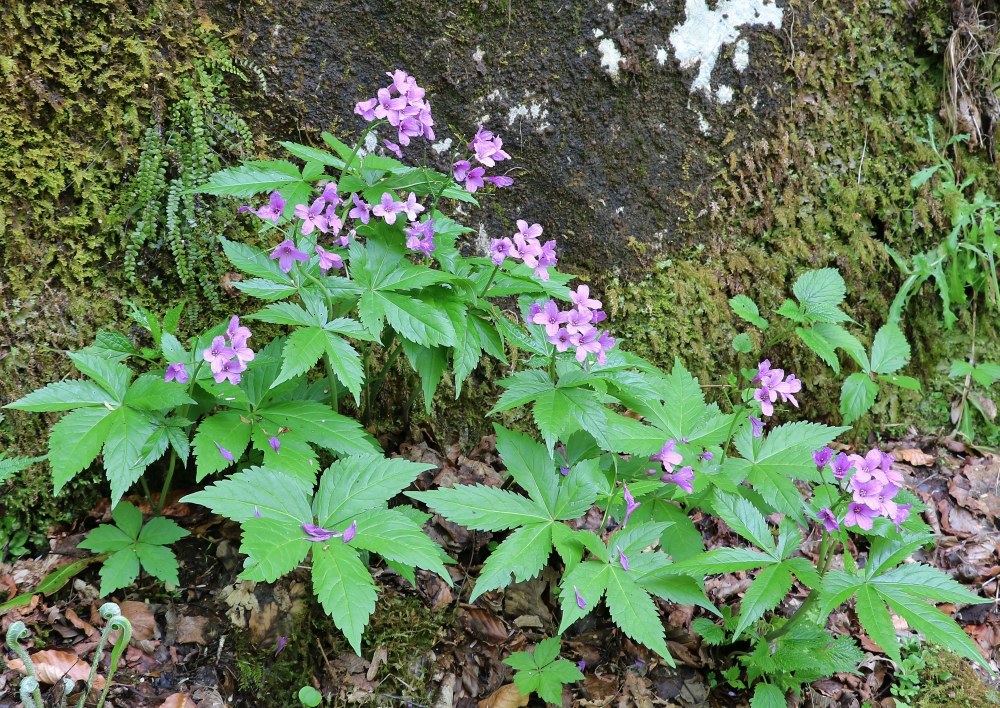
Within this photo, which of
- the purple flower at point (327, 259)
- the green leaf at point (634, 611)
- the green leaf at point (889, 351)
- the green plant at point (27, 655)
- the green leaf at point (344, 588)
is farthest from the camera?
the green leaf at point (889, 351)

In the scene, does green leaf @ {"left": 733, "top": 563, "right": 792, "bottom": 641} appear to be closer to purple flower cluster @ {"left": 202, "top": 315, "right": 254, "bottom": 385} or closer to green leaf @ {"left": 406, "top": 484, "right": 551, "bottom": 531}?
green leaf @ {"left": 406, "top": 484, "right": 551, "bottom": 531}

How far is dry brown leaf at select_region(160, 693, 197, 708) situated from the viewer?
237 centimetres

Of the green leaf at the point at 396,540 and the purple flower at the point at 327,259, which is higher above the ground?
the purple flower at the point at 327,259

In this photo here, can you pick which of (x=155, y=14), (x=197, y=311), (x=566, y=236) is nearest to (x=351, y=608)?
(x=197, y=311)

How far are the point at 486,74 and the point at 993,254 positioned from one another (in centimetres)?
308

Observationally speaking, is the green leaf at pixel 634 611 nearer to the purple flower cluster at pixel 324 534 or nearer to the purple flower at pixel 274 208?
the purple flower cluster at pixel 324 534

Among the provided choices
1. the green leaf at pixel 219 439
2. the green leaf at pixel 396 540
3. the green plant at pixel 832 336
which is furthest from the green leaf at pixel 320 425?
the green plant at pixel 832 336

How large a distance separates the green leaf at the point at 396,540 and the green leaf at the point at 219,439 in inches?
19.4

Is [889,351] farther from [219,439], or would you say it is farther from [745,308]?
[219,439]

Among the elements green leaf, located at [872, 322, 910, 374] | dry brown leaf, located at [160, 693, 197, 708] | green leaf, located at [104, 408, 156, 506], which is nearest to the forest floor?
dry brown leaf, located at [160, 693, 197, 708]

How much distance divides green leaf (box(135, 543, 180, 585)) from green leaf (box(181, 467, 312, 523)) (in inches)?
21.2

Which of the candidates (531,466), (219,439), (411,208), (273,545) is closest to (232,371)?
(219,439)

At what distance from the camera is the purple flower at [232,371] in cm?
227

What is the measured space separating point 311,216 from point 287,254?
0.48ft
